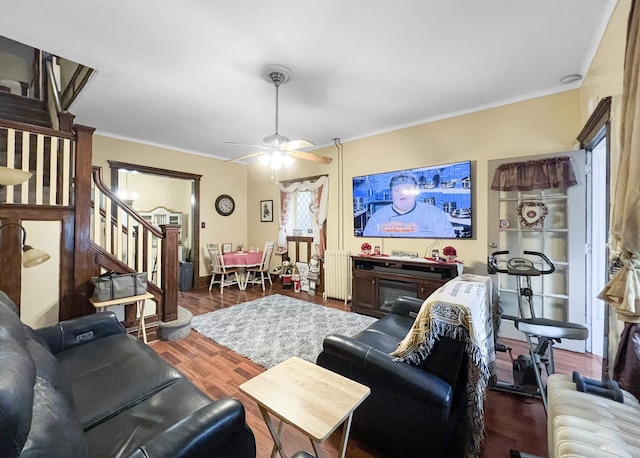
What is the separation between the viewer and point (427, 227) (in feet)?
12.2

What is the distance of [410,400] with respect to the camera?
4.39 ft

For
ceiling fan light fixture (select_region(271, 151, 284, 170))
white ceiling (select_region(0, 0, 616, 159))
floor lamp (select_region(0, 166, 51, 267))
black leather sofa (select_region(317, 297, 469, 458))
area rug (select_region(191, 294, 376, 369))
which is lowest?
area rug (select_region(191, 294, 376, 369))

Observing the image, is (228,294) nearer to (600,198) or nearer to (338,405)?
(338,405)

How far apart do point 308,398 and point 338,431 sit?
33.2 inches

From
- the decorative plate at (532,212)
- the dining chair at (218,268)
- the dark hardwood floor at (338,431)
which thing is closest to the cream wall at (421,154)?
the dining chair at (218,268)

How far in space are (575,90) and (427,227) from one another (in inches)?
81.2

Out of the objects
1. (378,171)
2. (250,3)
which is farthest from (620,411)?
(378,171)

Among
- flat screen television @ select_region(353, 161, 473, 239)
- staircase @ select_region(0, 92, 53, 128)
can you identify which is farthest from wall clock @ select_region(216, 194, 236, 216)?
flat screen television @ select_region(353, 161, 473, 239)

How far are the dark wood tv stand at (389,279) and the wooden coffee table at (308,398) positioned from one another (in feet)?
7.83

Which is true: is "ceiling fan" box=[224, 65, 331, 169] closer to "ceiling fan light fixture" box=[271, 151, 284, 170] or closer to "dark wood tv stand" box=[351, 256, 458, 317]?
"ceiling fan light fixture" box=[271, 151, 284, 170]

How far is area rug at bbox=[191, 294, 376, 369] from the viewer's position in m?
2.67

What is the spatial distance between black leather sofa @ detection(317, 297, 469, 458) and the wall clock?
195 inches

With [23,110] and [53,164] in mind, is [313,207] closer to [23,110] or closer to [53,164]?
[53,164]

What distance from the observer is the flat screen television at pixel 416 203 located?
3.43 meters
